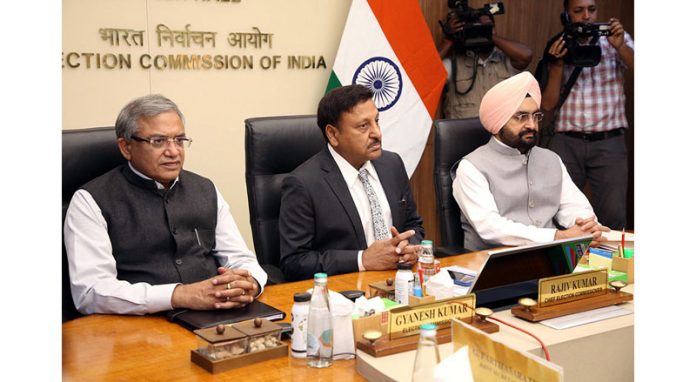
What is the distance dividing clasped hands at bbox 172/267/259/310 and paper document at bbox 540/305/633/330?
2.61ft

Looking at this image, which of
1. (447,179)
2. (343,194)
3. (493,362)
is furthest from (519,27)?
(493,362)

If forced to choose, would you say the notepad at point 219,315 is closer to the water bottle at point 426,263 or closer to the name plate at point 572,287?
the water bottle at point 426,263

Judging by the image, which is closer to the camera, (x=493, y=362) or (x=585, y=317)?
(x=493, y=362)

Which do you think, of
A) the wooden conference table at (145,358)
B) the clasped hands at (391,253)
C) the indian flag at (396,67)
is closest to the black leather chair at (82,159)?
the wooden conference table at (145,358)

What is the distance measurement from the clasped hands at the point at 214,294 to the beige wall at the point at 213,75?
195 centimetres

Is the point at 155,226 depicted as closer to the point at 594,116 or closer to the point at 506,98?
the point at 506,98

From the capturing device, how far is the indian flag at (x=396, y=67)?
14.5 feet

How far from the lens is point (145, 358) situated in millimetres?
1711

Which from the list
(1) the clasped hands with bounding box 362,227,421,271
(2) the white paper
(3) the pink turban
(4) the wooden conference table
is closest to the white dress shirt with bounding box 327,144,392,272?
(1) the clasped hands with bounding box 362,227,421,271

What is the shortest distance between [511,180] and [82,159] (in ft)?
5.80

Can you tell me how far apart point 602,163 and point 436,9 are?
4.68ft

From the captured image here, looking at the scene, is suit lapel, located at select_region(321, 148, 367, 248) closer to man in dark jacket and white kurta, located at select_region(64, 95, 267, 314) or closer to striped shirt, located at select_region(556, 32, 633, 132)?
man in dark jacket and white kurta, located at select_region(64, 95, 267, 314)

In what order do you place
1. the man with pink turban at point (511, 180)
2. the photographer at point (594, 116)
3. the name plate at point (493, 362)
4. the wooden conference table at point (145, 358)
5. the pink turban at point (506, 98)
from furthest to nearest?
the photographer at point (594, 116) < the pink turban at point (506, 98) < the man with pink turban at point (511, 180) < the wooden conference table at point (145, 358) < the name plate at point (493, 362)
